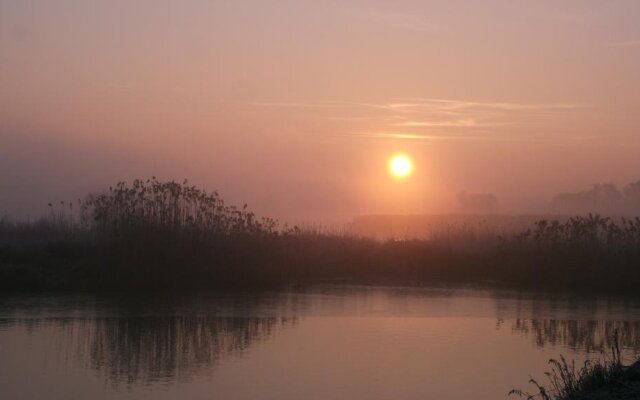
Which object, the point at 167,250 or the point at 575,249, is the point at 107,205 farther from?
the point at 575,249

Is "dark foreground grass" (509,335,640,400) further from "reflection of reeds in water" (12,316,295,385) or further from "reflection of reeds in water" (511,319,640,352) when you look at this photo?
"reflection of reeds in water" (511,319,640,352)

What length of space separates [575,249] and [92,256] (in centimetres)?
1351

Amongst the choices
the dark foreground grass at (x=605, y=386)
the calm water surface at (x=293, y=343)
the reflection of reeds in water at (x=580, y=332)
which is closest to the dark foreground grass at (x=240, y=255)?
the calm water surface at (x=293, y=343)

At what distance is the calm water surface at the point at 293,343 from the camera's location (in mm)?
10672

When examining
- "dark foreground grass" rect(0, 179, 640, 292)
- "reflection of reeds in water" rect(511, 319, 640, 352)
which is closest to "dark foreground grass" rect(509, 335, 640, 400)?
"reflection of reeds in water" rect(511, 319, 640, 352)

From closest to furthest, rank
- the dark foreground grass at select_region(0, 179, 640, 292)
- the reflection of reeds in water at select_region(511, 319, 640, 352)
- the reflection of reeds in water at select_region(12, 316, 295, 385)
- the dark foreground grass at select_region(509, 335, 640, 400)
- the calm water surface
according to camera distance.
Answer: the dark foreground grass at select_region(509, 335, 640, 400) → the calm water surface → the reflection of reeds in water at select_region(12, 316, 295, 385) → the reflection of reeds in water at select_region(511, 319, 640, 352) → the dark foreground grass at select_region(0, 179, 640, 292)

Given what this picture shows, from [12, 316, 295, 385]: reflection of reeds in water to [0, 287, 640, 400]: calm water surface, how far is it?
0.03 metres

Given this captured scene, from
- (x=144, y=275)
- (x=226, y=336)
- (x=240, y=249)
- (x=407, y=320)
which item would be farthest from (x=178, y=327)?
(x=240, y=249)

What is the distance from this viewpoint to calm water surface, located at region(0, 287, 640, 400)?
1067cm

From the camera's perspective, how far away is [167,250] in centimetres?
2264

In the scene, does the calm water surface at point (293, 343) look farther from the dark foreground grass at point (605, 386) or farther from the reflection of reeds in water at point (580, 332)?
the dark foreground grass at point (605, 386)

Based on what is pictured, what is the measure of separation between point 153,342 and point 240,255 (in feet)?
33.4

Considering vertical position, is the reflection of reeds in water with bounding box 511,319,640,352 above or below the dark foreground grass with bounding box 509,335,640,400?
below

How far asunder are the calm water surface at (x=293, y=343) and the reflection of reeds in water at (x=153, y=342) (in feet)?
0.10
